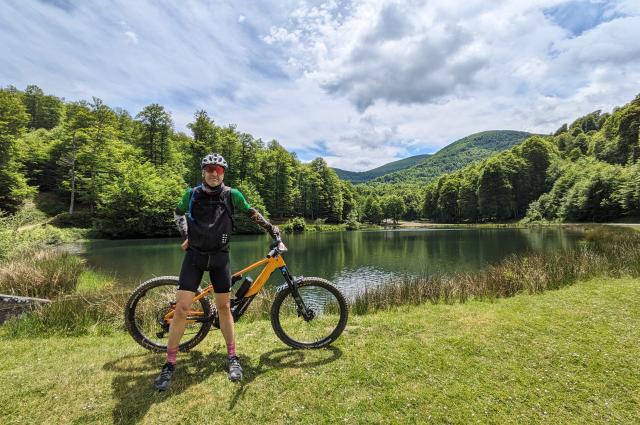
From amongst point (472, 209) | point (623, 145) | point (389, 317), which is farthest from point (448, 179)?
point (389, 317)

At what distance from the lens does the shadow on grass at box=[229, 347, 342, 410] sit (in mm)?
3988

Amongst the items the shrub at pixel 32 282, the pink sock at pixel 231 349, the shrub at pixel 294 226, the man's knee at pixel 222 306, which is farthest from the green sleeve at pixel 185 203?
the shrub at pixel 294 226

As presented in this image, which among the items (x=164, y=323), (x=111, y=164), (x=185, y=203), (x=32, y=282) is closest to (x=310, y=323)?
(x=164, y=323)

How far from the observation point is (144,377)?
3.91 meters

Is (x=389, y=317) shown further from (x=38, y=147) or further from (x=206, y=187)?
(x=38, y=147)

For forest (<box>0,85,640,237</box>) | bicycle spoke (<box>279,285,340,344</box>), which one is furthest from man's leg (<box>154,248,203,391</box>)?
forest (<box>0,85,640,237</box>)

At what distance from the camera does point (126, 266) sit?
788 inches

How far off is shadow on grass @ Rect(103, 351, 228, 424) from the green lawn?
0.05 ft

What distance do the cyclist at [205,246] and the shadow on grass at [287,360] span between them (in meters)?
0.19

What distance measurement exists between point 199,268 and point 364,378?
94.1 inches

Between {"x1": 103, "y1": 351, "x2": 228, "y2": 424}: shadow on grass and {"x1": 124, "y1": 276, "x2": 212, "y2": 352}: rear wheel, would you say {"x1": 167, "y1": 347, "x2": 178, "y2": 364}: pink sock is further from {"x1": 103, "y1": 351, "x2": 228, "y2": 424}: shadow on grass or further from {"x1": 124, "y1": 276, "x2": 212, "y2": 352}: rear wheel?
{"x1": 124, "y1": 276, "x2": 212, "y2": 352}: rear wheel

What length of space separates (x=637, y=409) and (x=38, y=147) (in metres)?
62.5

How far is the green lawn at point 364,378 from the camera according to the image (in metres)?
3.14

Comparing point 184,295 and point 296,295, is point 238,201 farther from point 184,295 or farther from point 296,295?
point 296,295
